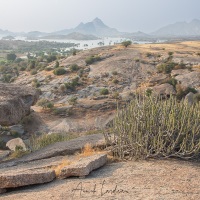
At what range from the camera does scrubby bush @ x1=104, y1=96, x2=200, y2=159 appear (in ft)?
41.4

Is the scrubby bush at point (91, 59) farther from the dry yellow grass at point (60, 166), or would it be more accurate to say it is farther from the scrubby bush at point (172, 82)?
the dry yellow grass at point (60, 166)

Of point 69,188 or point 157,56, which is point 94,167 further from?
point 157,56

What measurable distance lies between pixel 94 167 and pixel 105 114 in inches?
1125

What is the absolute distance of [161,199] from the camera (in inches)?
350

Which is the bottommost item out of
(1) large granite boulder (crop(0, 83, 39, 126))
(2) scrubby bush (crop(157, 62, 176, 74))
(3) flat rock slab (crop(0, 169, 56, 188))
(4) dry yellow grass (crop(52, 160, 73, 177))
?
(2) scrubby bush (crop(157, 62, 176, 74))

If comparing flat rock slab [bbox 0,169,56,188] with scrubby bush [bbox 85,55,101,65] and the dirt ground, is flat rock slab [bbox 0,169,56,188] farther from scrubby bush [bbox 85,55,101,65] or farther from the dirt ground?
scrubby bush [bbox 85,55,101,65]

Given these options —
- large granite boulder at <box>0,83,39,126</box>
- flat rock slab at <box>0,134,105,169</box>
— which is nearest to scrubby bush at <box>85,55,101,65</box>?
large granite boulder at <box>0,83,39,126</box>

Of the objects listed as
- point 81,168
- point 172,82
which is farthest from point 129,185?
point 172,82

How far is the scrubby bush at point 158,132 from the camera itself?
41.4 feet

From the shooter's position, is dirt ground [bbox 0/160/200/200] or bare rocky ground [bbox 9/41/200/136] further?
bare rocky ground [bbox 9/41/200/136]

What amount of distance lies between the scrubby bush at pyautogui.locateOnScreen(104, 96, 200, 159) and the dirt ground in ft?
2.53

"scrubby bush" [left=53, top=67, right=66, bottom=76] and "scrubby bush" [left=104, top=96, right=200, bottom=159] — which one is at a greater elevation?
"scrubby bush" [left=104, top=96, right=200, bottom=159]

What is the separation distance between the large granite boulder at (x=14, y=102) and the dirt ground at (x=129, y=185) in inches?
279

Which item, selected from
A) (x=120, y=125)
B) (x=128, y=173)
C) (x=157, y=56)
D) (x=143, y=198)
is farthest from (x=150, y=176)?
(x=157, y=56)
